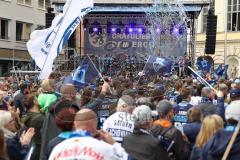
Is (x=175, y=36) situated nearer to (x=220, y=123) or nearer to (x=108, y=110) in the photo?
(x=108, y=110)

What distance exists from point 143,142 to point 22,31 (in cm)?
4374

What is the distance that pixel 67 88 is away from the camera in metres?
8.34

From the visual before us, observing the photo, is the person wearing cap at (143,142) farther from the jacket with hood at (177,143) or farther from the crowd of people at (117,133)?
the jacket with hood at (177,143)

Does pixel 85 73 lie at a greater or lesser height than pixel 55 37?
lesser

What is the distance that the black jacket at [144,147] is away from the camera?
638 centimetres

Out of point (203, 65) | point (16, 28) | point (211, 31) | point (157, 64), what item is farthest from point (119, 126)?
point (16, 28)

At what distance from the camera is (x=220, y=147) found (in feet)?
18.4

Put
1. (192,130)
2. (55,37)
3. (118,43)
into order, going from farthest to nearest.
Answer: (118,43), (55,37), (192,130)

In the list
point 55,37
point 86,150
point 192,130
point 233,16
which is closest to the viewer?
point 86,150

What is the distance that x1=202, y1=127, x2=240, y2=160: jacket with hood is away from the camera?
5578mm

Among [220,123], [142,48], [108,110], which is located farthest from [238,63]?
[220,123]

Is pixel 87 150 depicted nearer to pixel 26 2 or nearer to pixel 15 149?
pixel 15 149

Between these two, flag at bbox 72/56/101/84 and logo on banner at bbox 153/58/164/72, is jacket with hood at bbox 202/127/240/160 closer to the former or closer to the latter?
flag at bbox 72/56/101/84

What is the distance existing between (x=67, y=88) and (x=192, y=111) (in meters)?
2.01
